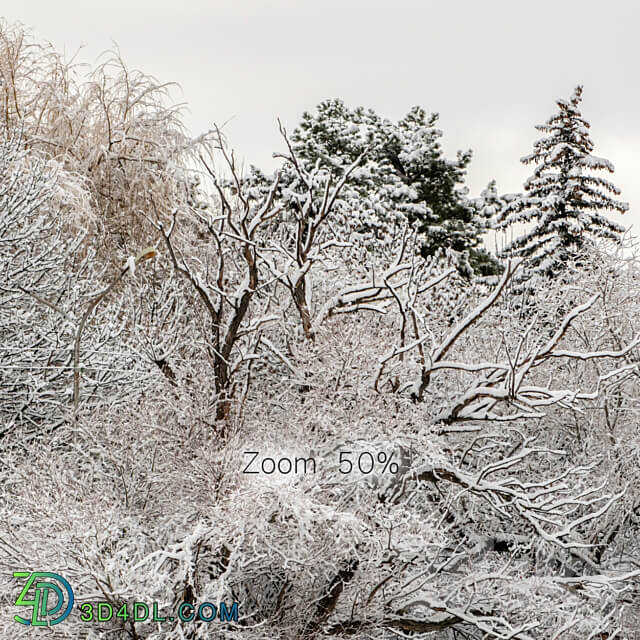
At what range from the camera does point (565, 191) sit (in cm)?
2530

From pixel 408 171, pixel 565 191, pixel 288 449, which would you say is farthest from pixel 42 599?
pixel 408 171

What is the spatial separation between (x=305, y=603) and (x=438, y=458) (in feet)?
7.07

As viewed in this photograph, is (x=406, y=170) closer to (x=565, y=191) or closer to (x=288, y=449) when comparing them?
(x=565, y=191)

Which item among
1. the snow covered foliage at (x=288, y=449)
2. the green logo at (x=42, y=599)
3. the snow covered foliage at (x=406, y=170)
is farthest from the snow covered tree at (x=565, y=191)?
the green logo at (x=42, y=599)

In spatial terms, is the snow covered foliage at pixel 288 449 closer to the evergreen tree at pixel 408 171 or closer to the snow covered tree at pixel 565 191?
the snow covered tree at pixel 565 191

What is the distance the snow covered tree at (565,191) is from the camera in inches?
993

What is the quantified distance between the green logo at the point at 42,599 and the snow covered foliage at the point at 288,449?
0.30 feet

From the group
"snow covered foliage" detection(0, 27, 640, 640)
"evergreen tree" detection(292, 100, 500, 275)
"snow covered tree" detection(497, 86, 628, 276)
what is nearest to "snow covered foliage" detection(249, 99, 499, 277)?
"evergreen tree" detection(292, 100, 500, 275)

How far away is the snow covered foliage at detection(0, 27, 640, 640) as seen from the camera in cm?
845

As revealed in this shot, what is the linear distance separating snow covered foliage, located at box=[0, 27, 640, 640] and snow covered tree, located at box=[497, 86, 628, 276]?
958 cm

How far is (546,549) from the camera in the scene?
41.7 ft

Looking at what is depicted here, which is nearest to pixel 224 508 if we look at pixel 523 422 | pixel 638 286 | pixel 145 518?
pixel 145 518

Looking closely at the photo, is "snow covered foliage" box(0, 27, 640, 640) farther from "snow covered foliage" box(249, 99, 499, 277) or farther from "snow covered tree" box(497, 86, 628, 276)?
"snow covered foliage" box(249, 99, 499, 277)

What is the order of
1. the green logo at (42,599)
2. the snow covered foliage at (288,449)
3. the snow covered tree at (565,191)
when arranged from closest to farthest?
the green logo at (42,599)
the snow covered foliage at (288,449)
the snow covered tree at (565,191)
